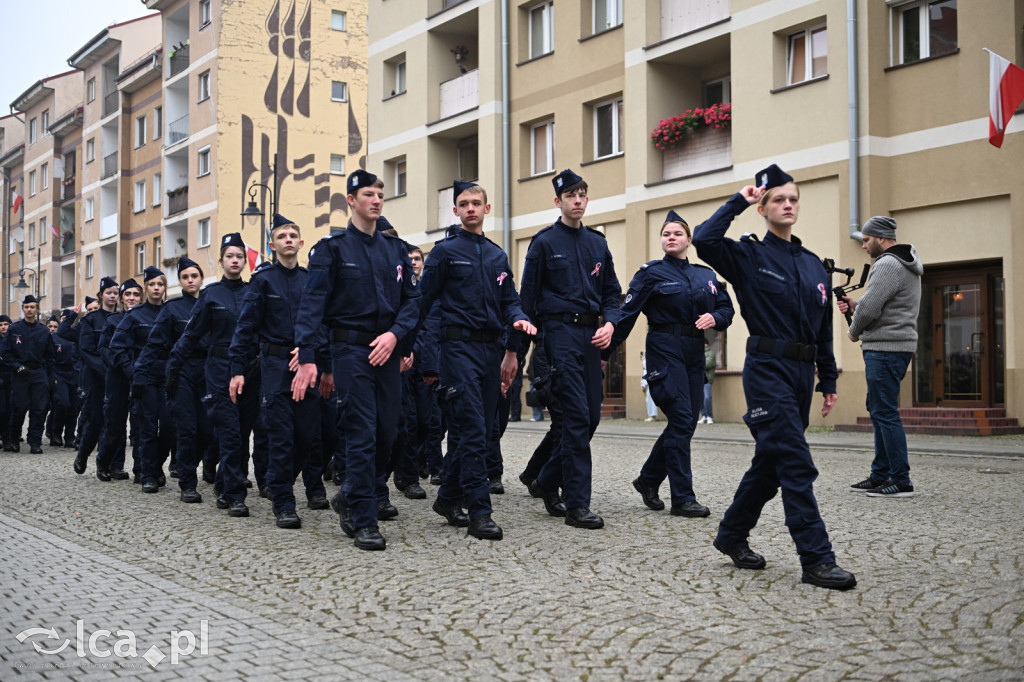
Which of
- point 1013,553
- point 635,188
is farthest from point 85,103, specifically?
point 1013,553

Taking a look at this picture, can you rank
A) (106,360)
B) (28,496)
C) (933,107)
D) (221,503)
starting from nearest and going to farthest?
(221,503)
(28,496)
(106,360)
(933,107)

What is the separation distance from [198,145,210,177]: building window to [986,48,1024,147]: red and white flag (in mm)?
33380

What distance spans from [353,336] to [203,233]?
130ft

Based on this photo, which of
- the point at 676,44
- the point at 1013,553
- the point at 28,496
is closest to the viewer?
the point at 1013,553

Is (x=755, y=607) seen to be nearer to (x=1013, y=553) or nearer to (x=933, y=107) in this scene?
(x=1013, y=553)

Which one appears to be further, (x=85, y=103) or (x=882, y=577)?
(x=85, y=103)

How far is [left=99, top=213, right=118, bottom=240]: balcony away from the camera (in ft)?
175

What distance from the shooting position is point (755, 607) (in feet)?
16.4

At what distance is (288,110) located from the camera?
45.0 metres

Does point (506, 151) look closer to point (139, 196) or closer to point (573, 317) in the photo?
point (573, 317)

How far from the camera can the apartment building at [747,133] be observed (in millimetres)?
17922

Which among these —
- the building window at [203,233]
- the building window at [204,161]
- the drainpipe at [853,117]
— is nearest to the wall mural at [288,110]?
the building window at [204,161]

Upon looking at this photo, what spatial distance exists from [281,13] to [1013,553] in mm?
42978

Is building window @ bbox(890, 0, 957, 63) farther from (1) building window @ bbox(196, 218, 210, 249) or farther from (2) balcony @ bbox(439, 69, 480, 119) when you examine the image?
(1) building window @ bbox(196, 218, 210, 249)
